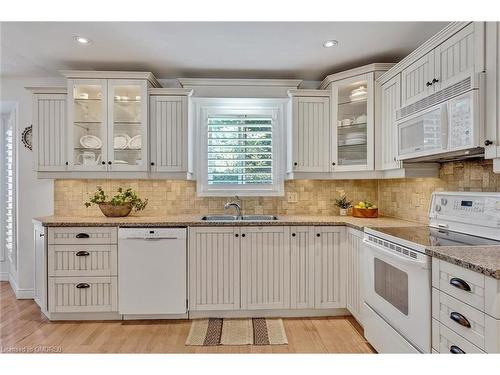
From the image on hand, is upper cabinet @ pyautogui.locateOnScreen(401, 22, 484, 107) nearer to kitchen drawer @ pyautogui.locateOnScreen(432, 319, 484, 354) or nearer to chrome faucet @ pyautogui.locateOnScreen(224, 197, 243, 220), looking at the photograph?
kitchen drawer @ pyautogui.locateOnScreen(432, 319, 484, 354)

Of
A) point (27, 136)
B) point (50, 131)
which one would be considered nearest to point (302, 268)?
point (50, 131)

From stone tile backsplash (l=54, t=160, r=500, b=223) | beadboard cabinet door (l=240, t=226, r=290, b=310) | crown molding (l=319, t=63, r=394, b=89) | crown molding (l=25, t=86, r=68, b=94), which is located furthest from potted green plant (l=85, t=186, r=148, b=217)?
crown molding (l=319, t=63, r=394, b=89)

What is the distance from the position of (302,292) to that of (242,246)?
0.71m

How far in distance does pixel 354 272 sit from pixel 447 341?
1.17 metres

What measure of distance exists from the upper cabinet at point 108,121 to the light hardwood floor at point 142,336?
1.47 metres

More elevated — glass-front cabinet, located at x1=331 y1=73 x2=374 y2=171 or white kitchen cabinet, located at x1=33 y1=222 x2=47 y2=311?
glass-front cabinet, located at x1=331 y1=73 x2=374 y2=171

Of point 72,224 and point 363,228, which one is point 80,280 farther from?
point 363,228

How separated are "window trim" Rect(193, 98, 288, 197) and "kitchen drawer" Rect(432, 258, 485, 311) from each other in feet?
6.33

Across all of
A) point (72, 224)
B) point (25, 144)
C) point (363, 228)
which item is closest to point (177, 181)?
point (72, 224)

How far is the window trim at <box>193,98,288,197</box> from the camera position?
3.28 metres

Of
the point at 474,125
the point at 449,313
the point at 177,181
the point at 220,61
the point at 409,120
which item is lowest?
the point at 449,313

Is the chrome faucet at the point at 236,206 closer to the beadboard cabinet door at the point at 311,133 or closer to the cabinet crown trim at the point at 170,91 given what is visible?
the beadboard cabinet door at the point at 311,133

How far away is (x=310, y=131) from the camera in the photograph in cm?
314
